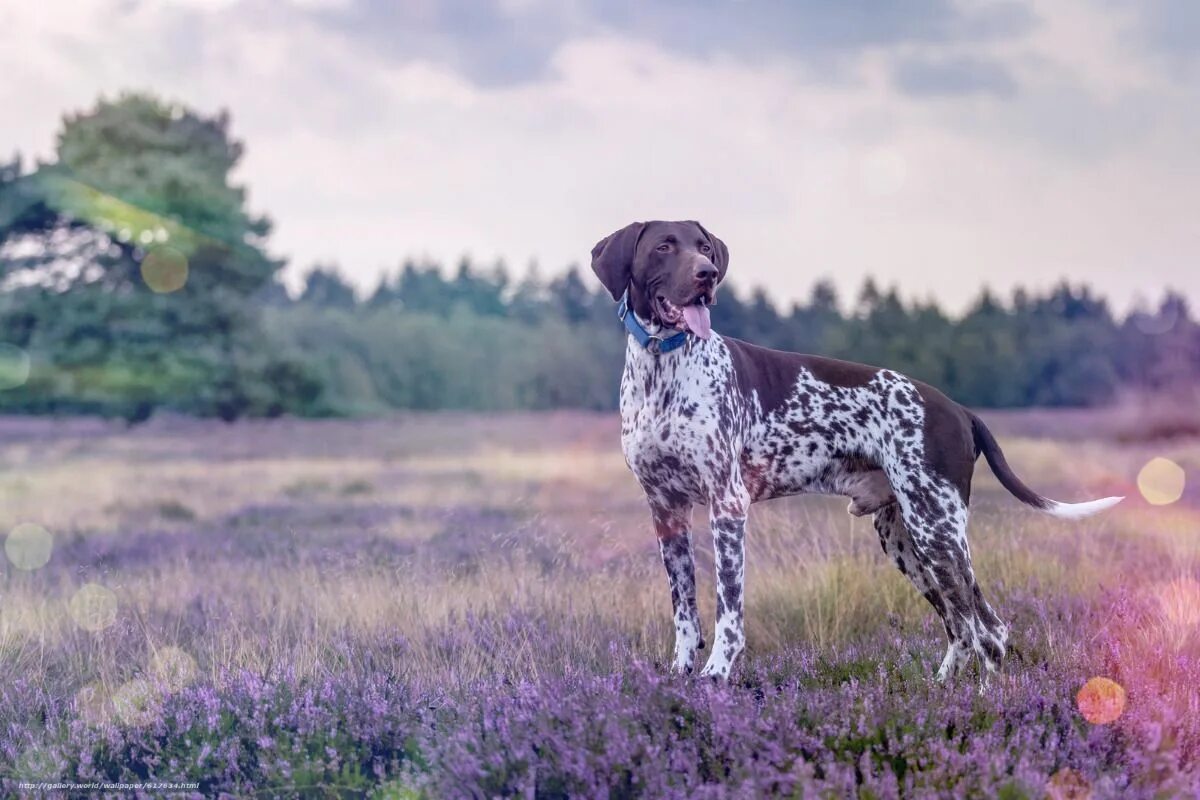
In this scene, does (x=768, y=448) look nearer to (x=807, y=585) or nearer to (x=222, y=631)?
(x=807, y=585)

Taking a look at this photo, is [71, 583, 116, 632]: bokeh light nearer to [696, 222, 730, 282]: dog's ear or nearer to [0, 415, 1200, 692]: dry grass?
[0, 415, 1200, 692]: dry grass

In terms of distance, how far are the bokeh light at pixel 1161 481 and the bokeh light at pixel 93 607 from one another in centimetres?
1147

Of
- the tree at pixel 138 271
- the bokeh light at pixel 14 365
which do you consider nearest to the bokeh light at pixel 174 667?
the tree at pixel 138 271

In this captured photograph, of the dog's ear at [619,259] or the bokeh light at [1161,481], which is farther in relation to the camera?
the bokeh light at [1161,481]

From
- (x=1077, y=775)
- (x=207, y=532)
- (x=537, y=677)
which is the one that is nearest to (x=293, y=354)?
(x=207, y=532)

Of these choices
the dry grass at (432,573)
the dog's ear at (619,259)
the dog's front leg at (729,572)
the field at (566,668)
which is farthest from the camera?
the dry grass at (432,573)

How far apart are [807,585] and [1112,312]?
7714 cm

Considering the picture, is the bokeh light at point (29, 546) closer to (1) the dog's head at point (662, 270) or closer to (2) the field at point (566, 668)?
(2) the field at point (566, 668)

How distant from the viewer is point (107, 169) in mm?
27672

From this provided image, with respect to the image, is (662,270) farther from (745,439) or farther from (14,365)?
(14,365)

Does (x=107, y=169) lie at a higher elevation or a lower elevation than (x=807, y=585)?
higher

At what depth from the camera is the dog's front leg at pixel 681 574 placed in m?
5.36

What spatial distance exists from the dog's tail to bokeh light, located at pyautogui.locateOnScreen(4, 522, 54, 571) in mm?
7528

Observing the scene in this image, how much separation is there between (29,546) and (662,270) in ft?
26.6
